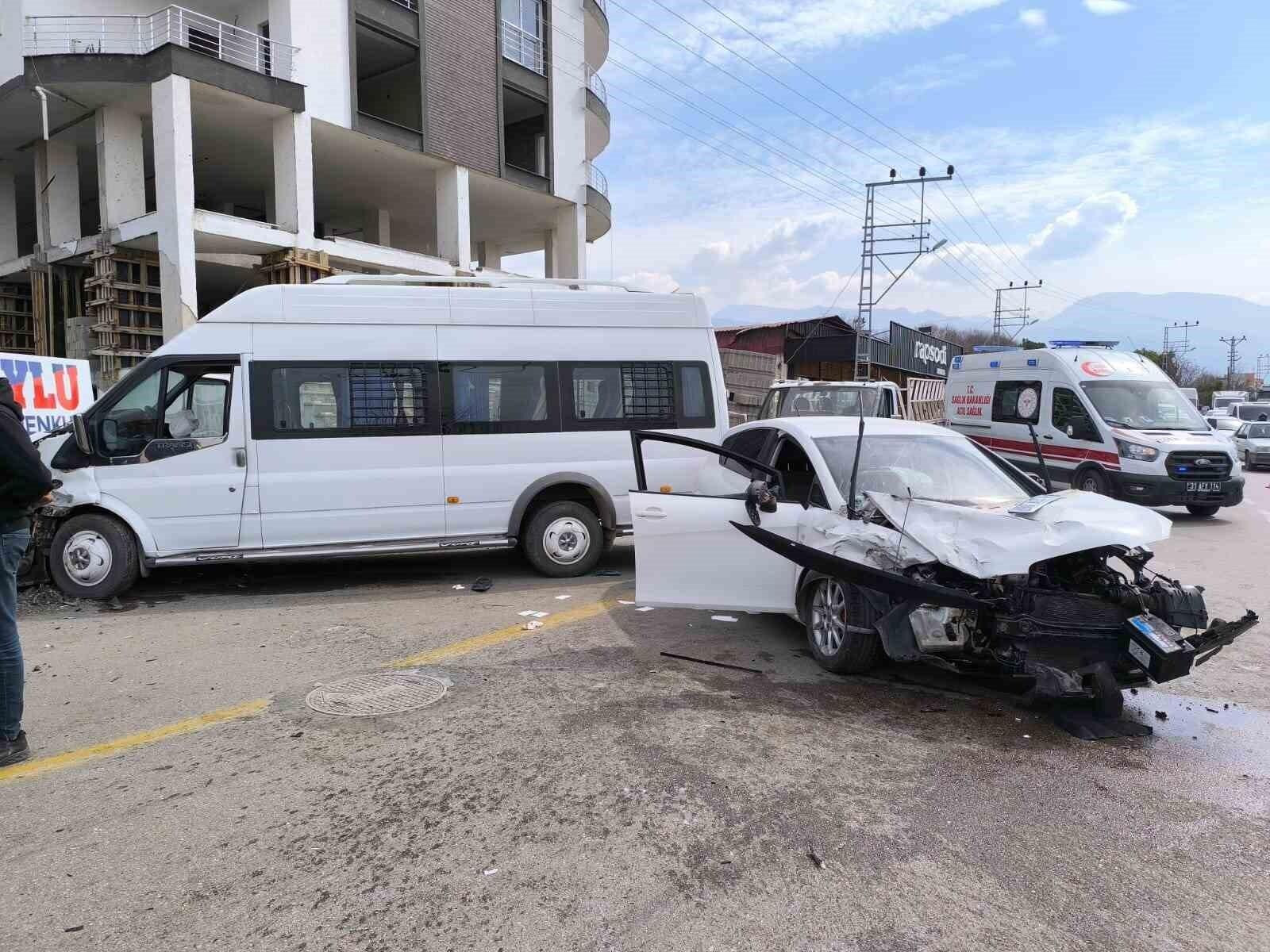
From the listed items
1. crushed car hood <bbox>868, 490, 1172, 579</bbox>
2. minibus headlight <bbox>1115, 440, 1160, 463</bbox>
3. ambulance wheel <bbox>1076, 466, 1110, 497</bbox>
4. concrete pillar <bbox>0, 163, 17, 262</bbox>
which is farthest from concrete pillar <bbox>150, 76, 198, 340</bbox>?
minibus headlight <bbox>1115, 440, 1160, 463</bbox>

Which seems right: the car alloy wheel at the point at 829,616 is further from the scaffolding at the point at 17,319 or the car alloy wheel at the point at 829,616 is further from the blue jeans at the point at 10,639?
the scaffolding at the point at 17,319

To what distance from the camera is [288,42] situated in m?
18.1

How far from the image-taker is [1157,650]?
12.8 ft

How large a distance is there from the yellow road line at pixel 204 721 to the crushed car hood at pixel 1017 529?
9.32 feet

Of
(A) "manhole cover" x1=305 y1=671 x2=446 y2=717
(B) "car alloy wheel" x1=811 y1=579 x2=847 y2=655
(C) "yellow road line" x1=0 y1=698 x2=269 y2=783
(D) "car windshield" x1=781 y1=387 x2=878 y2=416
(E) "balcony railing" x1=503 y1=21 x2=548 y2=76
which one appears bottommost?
(C) "yellow road line" x1=0 y1=698 x2=269 y2=783

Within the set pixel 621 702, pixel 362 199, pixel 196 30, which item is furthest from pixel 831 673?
pixel 362 199

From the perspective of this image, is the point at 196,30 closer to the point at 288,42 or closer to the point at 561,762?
the point at 288,42

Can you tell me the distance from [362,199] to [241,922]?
27.0 metres

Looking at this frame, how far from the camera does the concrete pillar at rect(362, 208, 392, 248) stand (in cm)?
2655

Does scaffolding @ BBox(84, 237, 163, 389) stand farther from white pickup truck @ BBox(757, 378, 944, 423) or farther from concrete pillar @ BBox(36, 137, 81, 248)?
white pickup truck @ BBox(757, 378, 944, 423)

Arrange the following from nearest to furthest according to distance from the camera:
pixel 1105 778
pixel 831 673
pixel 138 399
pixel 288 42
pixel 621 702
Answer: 1. pixel 1105 778
2. pixel 621 702
3. pixel 831 673
4. pixel 138 399
5. pixel 288 42

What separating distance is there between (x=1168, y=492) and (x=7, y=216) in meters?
28.5

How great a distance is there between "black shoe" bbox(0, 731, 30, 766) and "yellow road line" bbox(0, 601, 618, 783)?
0.03 meters

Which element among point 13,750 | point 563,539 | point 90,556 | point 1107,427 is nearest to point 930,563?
point 563,539
